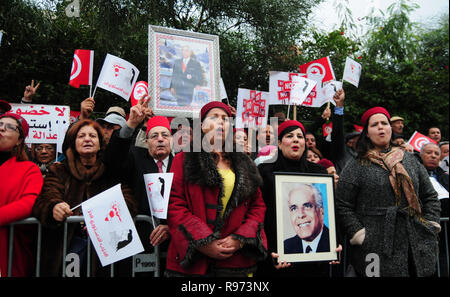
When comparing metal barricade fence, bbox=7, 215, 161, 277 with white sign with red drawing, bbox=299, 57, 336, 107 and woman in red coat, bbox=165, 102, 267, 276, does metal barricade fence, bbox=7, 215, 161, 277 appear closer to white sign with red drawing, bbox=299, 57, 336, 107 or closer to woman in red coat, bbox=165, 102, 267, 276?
woman in red coat, bbox=165, 102, 267, 276

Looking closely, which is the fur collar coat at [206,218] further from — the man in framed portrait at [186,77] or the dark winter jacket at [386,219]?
the man in framed portrait at [186,77]

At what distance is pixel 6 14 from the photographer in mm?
6969

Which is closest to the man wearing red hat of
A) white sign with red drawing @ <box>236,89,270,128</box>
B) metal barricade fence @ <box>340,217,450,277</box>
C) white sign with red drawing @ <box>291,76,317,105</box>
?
metal barricade fence @ <box>340,217,450,277</box>

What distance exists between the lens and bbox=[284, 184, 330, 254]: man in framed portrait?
2.98 m

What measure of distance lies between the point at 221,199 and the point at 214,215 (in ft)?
0.37

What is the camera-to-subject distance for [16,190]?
9.69ft

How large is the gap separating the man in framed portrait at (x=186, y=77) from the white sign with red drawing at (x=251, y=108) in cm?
100

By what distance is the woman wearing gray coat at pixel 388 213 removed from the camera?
126 inches

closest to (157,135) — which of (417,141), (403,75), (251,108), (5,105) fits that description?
(5,105)

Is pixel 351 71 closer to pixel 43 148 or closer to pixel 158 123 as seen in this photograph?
pixel 158 123

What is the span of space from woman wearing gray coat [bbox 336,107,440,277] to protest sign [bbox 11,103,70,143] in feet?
10.1

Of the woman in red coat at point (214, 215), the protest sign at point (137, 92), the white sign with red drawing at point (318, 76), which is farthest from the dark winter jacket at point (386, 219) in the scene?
the protest sign at point (137, 92)
